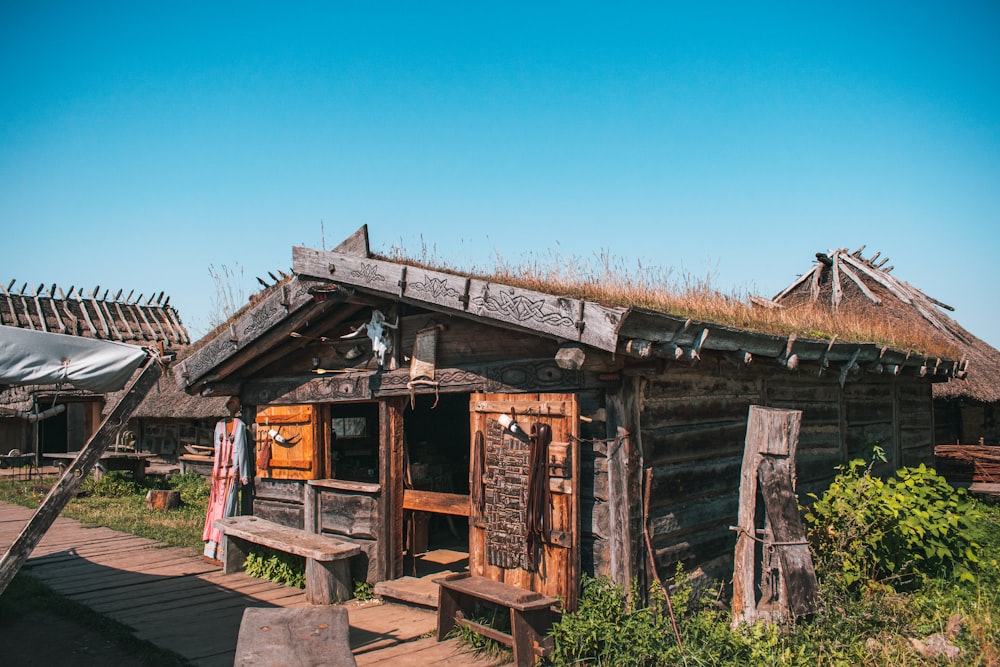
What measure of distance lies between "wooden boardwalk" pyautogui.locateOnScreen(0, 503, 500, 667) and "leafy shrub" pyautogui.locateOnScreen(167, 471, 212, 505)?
3.96 metres

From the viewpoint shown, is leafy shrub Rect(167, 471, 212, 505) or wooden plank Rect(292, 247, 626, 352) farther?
leafy shrub Rect(167, 471, 212, 505)

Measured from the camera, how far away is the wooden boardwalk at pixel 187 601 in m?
5.71

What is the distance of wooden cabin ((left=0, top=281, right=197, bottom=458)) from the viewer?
1902 centimetres

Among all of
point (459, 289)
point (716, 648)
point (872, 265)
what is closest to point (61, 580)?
point (459, 289)

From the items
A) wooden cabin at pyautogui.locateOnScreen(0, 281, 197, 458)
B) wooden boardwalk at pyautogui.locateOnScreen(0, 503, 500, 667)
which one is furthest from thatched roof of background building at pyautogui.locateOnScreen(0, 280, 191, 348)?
wooden boardwalk at pyautogui.locateOnScreen(0, 503, 500, 667)

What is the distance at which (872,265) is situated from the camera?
51.0ft

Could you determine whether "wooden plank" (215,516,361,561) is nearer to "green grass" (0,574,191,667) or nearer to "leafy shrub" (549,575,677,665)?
"green grass" (0,574,191,667)

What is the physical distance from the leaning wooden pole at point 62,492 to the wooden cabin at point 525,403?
2300 millimetres

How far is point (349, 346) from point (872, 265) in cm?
1257

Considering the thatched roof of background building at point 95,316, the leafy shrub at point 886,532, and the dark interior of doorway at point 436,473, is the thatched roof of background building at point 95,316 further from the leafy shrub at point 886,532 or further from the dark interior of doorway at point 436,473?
the leafy shrub at point 886,532

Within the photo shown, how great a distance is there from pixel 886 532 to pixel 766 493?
→ 86.2 inches

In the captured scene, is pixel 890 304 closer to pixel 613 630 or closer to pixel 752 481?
pixel 752 481

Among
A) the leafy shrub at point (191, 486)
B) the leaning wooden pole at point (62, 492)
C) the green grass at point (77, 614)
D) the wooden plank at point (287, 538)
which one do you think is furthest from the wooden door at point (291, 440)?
the leafy shrub at point (191, 486)

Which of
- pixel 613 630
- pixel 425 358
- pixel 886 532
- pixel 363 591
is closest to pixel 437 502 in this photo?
pixel 363 591
